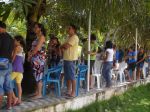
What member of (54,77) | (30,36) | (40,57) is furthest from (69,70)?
(30,36)

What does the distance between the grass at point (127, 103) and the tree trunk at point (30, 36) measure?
130 cm

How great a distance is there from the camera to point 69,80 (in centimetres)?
941

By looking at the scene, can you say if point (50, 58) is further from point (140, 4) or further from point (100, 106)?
point (140, 4)

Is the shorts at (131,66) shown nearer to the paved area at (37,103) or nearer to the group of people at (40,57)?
the group of people at (40,57)

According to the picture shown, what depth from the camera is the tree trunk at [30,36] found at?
31.5ft

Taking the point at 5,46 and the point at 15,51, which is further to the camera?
the point at 15,51

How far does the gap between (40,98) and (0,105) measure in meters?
1.33

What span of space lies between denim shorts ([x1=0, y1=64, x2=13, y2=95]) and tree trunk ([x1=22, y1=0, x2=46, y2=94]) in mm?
1869

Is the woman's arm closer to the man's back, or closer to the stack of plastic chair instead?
the man's back

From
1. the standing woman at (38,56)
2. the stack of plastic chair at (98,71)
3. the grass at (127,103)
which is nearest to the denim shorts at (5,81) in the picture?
the standing woman at (38,56)

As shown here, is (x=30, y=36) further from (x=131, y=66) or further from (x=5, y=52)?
(x=131, y=66)

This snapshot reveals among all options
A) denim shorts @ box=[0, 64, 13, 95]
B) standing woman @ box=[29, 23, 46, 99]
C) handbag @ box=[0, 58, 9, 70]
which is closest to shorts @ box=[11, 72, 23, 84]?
denim shorts @ box=[0, 64, 13, 95]

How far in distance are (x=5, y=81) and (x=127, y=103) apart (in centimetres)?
571

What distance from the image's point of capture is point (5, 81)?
24.5ft
